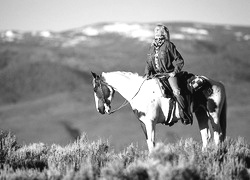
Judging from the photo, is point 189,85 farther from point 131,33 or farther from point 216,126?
point 131,33

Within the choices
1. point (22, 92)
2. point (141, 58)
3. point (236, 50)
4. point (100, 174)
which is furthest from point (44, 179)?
point (236, 50)

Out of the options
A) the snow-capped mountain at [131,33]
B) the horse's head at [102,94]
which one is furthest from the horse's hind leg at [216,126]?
the snow-capped mountain at [131,33]

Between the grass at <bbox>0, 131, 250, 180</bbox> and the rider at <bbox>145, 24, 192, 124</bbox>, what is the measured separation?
0.78 meters

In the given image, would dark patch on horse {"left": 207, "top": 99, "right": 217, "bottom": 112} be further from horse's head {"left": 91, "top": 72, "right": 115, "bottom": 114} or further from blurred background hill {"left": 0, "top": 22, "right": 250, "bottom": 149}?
blurred background hill {"left": 0, "top": 22, "right": 250, "bottom": 149}

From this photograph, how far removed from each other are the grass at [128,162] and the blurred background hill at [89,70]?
62.1 meters

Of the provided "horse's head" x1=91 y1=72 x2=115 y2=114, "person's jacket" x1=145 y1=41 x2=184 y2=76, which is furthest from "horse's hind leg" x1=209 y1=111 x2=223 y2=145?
"horse's head" x1=91 y1=72 x2=115 y2=114

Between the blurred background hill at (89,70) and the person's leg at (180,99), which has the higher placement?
the person's leg at (180,99)

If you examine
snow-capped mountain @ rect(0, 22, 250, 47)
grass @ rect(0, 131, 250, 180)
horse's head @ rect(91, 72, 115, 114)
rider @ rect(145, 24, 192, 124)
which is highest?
rider @ rect(145, 24, 192, 124)

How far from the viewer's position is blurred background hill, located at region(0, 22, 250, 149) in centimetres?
9000

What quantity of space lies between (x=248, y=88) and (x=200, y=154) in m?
112

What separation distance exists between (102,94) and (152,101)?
1025mm

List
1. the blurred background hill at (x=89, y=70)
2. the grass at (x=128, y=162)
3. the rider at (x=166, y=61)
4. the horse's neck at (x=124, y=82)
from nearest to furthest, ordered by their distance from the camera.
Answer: the grass at (x=128, y=162)
the rider at (x=166, y=61)
the horse's neck at (x=124, y=82)
the blurred background hill at (x=89, y=70)

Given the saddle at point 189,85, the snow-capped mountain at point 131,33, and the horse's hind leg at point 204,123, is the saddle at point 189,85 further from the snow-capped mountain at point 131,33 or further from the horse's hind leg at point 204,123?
the snow-capped mountain at point 131,33

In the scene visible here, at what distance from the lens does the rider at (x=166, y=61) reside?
929 centimetres
